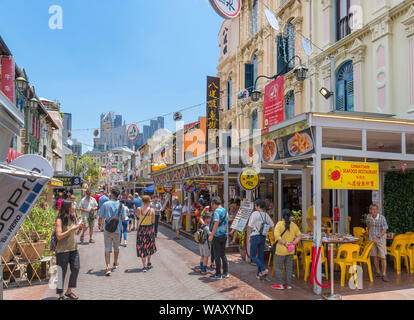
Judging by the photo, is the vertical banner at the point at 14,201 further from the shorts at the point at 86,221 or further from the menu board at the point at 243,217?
the shorts at the point at 86,221

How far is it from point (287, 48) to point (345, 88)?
17.0 ft

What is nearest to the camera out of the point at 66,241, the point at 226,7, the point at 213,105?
the point at 66,241

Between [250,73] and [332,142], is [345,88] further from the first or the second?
[250,73]

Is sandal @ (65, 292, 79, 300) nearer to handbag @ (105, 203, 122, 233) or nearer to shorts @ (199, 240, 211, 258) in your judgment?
handbag @ (105, 203, 122, 233)

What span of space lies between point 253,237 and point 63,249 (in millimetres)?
3815

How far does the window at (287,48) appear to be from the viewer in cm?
1705

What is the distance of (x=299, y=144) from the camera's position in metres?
6.92

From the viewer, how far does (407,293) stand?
638 centimetres

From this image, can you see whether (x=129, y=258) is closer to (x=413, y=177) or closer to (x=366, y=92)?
(x=413, y=177)

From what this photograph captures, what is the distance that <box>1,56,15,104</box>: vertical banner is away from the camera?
528 inches

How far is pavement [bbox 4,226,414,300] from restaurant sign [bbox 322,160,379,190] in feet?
6.69

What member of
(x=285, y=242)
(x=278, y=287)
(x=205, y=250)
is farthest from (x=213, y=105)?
(x=278, y=287)

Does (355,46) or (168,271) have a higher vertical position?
(355,46)
